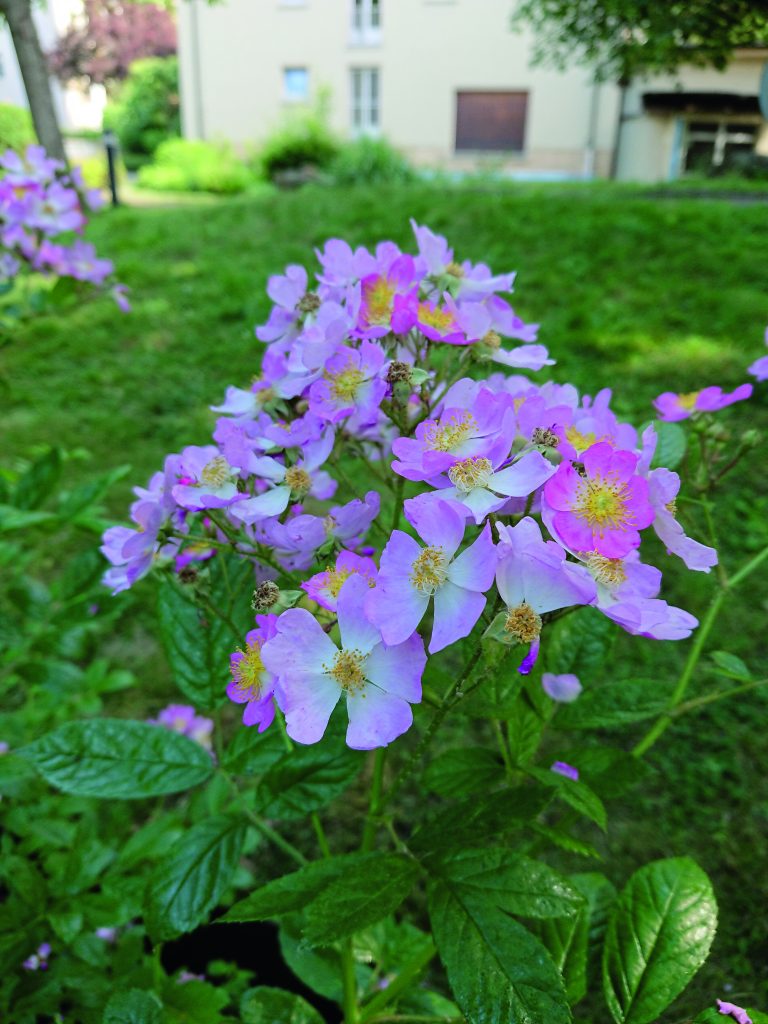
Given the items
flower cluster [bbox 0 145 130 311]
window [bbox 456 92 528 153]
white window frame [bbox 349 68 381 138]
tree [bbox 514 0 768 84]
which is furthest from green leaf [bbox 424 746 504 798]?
window [bbox 456 92 528 153]

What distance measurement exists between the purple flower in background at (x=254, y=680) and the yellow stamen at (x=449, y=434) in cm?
20

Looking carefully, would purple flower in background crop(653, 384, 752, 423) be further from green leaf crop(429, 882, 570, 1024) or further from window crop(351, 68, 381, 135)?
window crop(351, 68, 381, 135)

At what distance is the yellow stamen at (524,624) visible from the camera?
0.56 meters

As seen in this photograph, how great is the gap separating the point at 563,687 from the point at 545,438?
364 mm

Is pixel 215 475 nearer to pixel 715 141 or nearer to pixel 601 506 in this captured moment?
pixel 601 506

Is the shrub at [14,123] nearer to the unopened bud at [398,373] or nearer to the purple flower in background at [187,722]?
the purple flower in background at [187,722]

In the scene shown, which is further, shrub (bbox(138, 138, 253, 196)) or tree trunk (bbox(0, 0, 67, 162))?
shrub (bbox(138, 138, 253, 196))

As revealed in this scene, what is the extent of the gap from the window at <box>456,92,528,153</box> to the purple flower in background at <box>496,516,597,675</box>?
17.3m

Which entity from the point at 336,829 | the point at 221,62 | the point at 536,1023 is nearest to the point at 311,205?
the point at 336,829

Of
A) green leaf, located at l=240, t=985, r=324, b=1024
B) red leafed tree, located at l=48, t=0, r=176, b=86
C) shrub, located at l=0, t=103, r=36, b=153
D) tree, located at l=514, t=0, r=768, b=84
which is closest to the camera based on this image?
green leaf, located at l=240, t=985, r=324, b=1024

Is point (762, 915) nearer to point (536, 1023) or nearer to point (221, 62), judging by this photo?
point (536, 1023)

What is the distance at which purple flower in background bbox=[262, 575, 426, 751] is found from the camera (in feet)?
1.96

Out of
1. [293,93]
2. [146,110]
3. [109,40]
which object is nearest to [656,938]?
[293,93]

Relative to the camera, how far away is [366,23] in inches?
606
